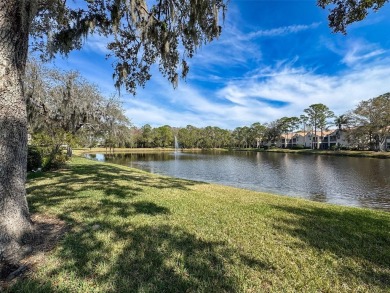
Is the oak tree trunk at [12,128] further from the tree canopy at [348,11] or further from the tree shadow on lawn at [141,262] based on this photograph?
the tree canopy at [348,11]

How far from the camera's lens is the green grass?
2379 millimetres

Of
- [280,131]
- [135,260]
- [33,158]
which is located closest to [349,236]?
[135,260]

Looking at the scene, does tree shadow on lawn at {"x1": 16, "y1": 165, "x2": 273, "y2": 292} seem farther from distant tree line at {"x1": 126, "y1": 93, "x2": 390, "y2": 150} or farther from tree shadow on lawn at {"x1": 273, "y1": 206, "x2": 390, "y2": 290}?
distant tree line at {"x1": 126, "y1": 93, "x2": 390, "y2": 150}

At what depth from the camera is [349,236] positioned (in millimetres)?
3842

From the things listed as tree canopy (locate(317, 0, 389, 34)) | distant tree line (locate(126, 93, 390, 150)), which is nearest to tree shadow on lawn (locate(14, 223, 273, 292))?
tree canopy (locate(317, 0, 389, 34))

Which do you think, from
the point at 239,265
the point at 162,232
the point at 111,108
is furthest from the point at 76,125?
the point at 239,265

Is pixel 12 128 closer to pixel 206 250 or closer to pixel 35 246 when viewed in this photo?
pixel 35 246

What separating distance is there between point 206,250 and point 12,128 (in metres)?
3.02

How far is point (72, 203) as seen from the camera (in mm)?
5016

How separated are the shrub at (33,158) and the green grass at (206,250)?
619 cm

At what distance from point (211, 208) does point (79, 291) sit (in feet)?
11.1

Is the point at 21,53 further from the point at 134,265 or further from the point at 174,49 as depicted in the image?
the point at 174,49

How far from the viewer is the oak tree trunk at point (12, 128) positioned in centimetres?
273

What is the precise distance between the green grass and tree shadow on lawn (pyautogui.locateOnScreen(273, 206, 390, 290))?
17mm
